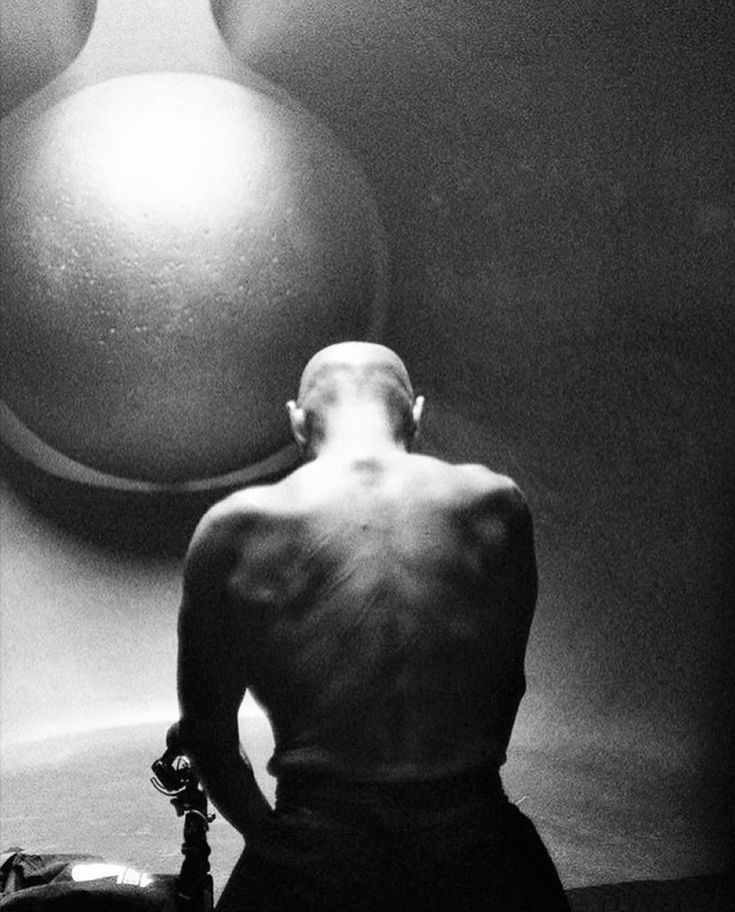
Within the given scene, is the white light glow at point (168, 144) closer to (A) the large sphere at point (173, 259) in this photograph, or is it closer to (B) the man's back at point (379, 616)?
(A) the large sphere at point (173, 259)

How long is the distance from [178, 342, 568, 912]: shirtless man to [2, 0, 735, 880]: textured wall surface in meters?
0.87

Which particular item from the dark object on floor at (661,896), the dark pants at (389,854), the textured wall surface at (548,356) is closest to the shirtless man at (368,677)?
the dark pants at (389,854)

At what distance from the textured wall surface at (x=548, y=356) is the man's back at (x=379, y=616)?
0.88 meters

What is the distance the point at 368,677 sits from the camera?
93 centimetres

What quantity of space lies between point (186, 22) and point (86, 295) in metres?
0.45

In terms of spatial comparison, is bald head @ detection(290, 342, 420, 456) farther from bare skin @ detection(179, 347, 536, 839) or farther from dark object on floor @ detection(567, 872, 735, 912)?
dark object on floor @ detection(567, 872, 735, 912)

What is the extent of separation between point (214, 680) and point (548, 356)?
1032 mm

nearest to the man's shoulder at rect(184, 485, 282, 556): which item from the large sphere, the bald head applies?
the bald head

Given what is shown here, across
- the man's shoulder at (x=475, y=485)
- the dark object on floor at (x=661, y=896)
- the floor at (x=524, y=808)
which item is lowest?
the dark object on floor at (x=661, y=896)

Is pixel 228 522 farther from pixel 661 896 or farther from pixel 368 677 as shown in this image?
pixel 661 896

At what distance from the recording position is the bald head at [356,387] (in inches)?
40.9

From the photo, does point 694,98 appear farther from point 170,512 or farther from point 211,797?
point 211,797

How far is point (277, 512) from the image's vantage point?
96 centimetres

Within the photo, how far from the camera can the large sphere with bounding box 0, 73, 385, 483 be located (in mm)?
1717
